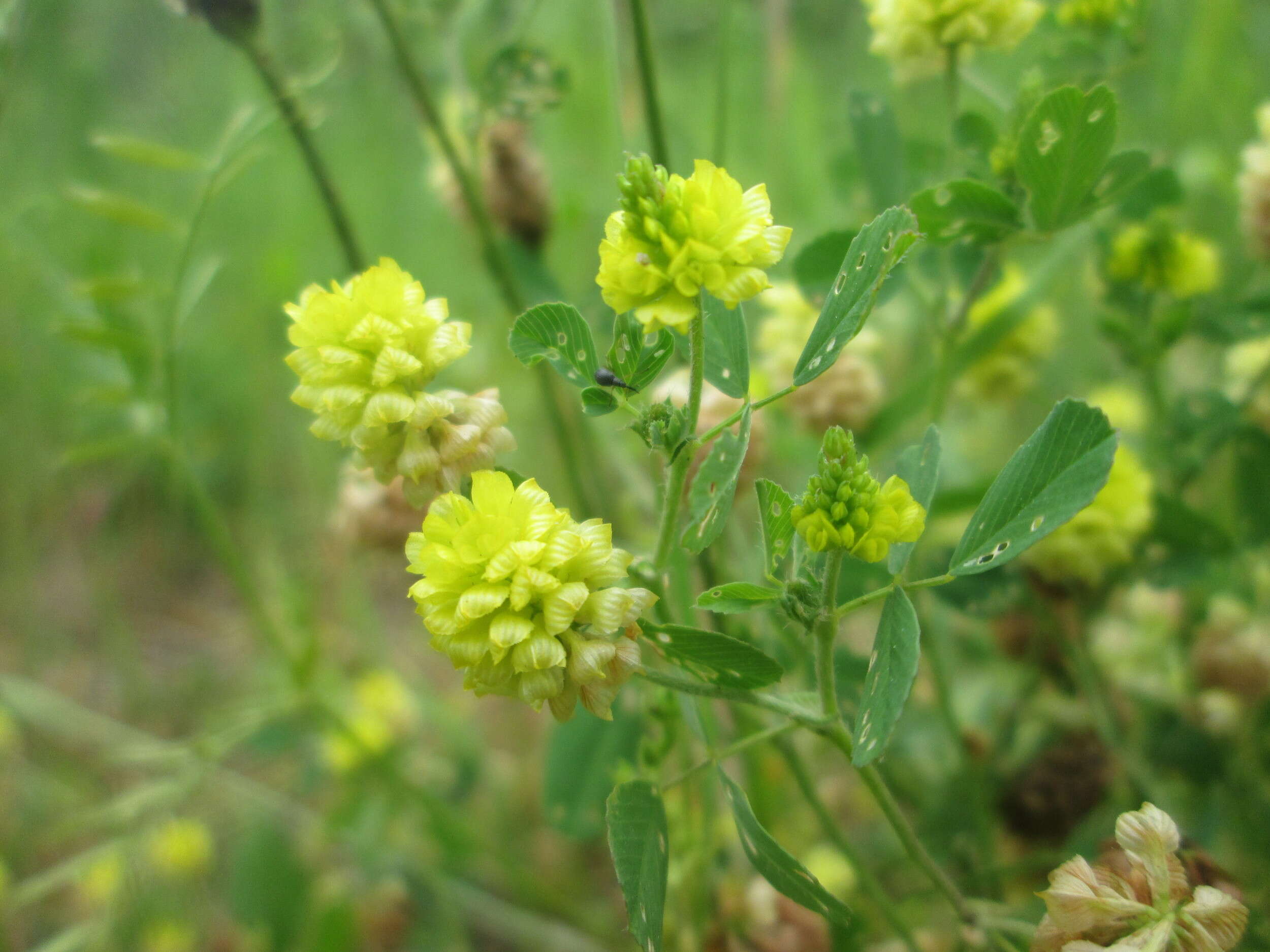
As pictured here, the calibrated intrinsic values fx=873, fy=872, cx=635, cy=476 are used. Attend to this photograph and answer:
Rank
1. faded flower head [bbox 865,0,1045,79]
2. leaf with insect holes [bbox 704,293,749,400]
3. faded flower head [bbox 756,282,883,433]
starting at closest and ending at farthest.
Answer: leaf with insect holes [bbox 704,293,749,400], faded flower head [bbox 865,0,1045,79], faded flower head [bbox 756,282,883,433]

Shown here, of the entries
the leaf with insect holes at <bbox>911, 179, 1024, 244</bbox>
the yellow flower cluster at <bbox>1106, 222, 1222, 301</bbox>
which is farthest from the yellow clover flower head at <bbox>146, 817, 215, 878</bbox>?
the yellow flower cluster at <bbox>1106, 222, 1222, 301</bbox>

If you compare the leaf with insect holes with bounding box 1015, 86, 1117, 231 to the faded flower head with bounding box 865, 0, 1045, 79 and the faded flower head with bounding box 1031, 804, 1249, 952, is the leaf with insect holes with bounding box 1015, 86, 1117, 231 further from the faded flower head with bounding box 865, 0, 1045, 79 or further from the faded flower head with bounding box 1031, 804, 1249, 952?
the faded flower head with bounding box 1031, 804, 1249, 952

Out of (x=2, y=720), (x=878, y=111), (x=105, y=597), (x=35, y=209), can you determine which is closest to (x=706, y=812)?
(x=878, y=111)

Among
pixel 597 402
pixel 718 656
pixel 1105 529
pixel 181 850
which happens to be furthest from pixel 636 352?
pixel 181 850

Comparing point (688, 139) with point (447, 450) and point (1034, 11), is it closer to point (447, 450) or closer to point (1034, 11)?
point (1034, 11)

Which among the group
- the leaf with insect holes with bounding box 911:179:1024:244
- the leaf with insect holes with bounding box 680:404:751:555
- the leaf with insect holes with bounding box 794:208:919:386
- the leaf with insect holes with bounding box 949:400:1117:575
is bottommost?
the leaf with insect holes with bounding box 949:400:1117:575

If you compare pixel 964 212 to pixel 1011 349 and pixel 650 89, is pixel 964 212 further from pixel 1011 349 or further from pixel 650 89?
pixel 1011 349
